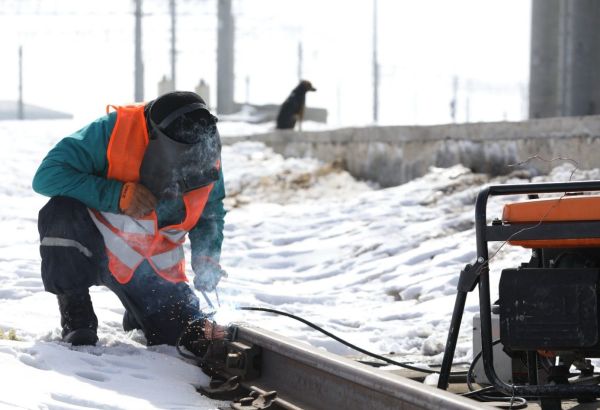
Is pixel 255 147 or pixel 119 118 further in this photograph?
pixel 255 147

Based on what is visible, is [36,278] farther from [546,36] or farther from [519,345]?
[546,36]

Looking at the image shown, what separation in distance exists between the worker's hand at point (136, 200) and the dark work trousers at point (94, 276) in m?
0.20

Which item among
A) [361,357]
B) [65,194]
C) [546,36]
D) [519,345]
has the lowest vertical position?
[361,357]

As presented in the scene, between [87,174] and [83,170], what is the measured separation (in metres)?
0.06

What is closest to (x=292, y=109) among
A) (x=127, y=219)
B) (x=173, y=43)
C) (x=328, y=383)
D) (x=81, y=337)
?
(x=173, y=43)

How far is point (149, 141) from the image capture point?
461cm

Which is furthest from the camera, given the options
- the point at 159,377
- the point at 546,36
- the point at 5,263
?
the point at 546,36

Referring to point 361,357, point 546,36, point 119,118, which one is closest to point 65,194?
point 119,118

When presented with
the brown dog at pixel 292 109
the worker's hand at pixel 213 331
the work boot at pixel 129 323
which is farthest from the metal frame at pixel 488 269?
the brown dog at pixel 292 109

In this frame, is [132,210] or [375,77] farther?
[375,77]

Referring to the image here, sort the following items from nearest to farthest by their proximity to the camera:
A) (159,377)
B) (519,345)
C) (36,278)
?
1. (519,345)
2. (159,377)
3. (36,278)

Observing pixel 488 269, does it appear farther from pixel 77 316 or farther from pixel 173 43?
pixel 173 43

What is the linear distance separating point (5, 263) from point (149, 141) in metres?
3.21

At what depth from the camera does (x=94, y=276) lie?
4617mm
